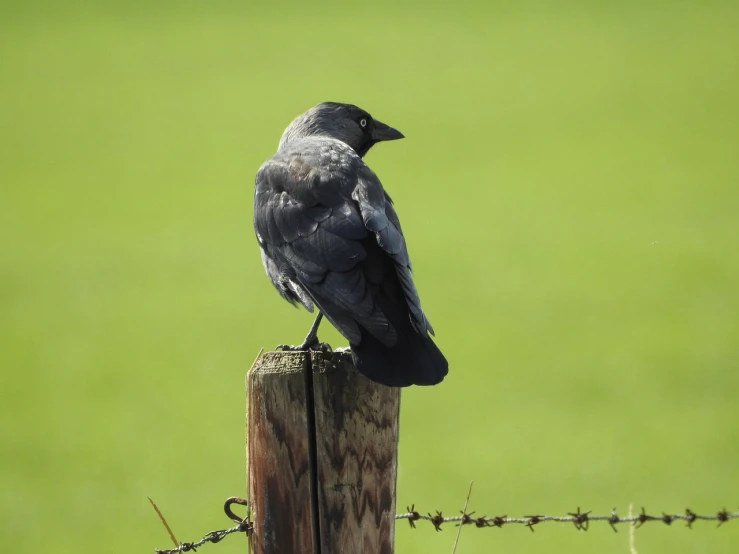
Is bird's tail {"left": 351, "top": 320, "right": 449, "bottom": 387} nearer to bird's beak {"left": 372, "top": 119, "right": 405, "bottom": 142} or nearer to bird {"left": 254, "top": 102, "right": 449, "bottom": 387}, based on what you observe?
bird {"left": 254, "top": 102, "right": 449, "bottom": 387}

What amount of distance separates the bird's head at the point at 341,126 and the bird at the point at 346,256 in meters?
0.34

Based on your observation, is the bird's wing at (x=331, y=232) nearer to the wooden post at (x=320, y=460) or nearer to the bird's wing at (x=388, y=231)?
the bird's wing at (x=388, y=231)

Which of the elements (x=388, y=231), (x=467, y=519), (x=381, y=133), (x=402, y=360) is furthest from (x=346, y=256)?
(x=381, y=133)

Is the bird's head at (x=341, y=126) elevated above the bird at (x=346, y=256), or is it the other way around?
the bird's head at (x=341, y=126)

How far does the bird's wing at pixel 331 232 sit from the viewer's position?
445cm

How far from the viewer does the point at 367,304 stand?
4355 millimetres

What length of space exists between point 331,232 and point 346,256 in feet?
0.84

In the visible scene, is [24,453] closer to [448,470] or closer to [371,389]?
[448,470]

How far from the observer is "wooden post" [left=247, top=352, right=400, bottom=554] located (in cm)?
351

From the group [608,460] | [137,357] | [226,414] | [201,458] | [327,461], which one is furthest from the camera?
[137,357]

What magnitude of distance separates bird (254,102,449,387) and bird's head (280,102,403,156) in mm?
337

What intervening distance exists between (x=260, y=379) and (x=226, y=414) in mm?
14244

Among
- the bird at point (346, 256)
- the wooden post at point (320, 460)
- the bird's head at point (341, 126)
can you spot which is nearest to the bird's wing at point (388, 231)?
the bird at point (346, 256)

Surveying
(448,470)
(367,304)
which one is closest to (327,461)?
(367,304)
